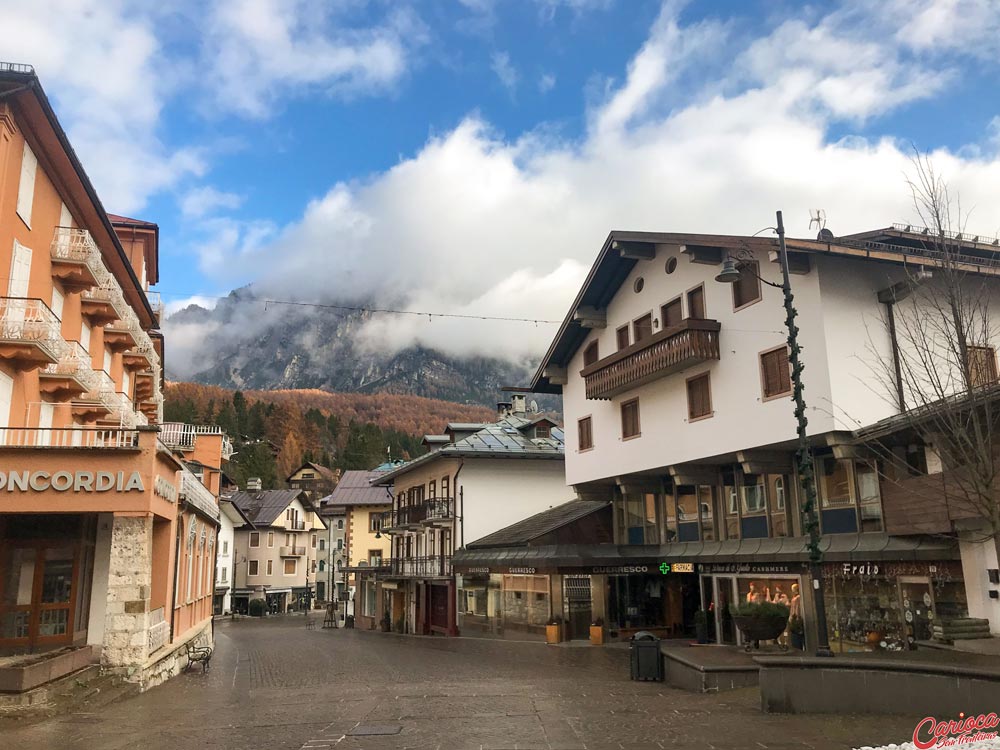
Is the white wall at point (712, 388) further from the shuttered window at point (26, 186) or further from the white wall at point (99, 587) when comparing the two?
the shuttered window at point (26, 186)

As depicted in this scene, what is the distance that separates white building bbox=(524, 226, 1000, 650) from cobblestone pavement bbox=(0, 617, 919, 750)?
572 cm

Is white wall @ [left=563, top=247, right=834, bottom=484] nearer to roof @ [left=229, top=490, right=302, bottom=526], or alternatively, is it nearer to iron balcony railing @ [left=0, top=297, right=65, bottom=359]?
iron balcony railing @ [left=0, top=297, right=65, bottom=359]

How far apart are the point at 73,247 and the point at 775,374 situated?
17267 millimetres

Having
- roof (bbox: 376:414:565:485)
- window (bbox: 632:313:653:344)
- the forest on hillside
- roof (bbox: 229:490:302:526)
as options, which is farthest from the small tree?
the forest on hillside

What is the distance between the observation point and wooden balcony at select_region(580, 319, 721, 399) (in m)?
22.6

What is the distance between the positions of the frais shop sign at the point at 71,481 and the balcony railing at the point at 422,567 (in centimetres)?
2360

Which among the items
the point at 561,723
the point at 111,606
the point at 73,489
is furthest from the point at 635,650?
the point at 73,489

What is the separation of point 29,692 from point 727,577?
1804cm

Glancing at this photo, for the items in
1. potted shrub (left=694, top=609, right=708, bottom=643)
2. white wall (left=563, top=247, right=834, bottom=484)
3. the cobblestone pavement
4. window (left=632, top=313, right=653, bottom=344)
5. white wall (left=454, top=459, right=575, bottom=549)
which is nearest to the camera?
the cobblestone pavement

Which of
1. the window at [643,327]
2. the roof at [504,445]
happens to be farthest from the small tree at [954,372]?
the roof at [504,445]

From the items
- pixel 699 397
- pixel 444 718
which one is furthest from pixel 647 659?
pixel 699 397

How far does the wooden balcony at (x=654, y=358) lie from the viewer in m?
22.6

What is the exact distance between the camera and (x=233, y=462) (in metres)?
113

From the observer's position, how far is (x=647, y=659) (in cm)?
1730
